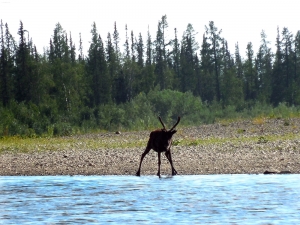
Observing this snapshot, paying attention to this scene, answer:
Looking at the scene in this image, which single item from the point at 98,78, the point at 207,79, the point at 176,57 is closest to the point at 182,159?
the point at 98,78

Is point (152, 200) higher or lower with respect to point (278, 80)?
lower

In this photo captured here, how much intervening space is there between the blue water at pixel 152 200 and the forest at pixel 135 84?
2063 cm

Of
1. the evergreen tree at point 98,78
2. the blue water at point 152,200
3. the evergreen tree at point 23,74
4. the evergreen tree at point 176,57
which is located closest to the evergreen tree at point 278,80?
the evergreen tree at point 176,57

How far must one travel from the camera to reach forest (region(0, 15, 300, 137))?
45.0 m

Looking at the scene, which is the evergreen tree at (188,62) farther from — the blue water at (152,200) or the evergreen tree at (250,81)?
the blue water at (152,200)

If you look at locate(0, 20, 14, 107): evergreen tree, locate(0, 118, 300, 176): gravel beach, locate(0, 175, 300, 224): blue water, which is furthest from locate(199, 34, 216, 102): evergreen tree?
locate(0, 175, 300, 224): blue water

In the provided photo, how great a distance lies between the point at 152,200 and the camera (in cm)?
1422

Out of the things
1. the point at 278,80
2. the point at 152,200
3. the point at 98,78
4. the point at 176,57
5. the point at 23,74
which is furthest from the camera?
the point at 176,57

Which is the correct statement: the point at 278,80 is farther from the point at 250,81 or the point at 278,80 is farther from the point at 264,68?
the point at 264,68

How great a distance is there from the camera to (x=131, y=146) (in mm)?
26641

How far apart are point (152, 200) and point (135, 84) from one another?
5701cm

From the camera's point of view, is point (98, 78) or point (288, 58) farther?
point (288, 58)

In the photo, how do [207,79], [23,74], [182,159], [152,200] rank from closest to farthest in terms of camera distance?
[152,200]
[182,159]
[23,74]
[207,79]

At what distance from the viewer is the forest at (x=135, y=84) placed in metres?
45.0
